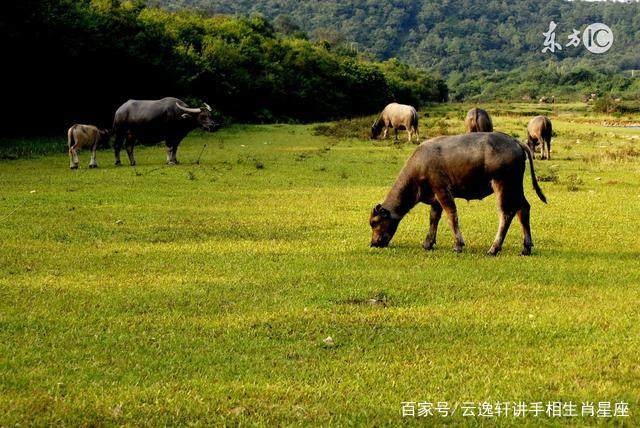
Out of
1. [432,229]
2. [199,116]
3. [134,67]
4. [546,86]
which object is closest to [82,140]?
[199,116]

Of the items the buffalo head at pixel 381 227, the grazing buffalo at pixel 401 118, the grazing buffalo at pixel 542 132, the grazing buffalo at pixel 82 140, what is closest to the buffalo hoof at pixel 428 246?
the buffalo head at pixel 381 227

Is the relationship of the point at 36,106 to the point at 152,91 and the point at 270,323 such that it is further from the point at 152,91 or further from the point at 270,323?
the point at 270,323

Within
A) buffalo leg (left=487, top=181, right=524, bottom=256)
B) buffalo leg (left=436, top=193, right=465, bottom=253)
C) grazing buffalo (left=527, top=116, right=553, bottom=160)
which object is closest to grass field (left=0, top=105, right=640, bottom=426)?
buffalo leg (left=487, top=181, right=524, bottom=256)

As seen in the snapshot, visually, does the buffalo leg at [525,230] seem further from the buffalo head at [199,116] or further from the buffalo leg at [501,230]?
the buffalo head at [199,116]

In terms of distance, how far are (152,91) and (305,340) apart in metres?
39.7

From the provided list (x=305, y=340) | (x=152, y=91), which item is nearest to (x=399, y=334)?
(x=305, y=340)

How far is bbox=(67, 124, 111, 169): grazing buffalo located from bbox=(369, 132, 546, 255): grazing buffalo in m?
14.8

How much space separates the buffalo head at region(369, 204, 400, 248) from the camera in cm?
1180

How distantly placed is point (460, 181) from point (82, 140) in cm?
1627

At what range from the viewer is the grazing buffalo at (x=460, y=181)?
11.1m

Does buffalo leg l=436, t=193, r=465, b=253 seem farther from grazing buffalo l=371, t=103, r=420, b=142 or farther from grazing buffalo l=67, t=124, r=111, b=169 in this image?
grazing buffalo l=371, t=103, r=420, b=142

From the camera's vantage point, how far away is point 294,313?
803 cm

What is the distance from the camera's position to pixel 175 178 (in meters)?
21.1

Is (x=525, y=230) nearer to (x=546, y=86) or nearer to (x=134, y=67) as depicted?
(x=134, y=67)
